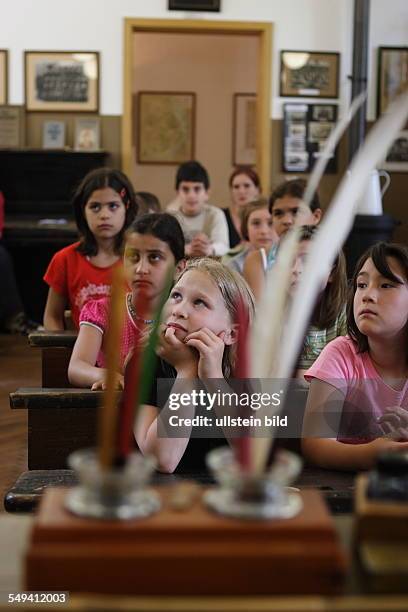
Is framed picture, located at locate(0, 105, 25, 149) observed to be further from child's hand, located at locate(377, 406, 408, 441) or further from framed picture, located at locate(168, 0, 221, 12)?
child's hand, located at locate(377, 406, 408, 441)

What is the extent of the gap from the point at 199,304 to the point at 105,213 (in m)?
1.88

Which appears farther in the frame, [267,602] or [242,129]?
[242,129]

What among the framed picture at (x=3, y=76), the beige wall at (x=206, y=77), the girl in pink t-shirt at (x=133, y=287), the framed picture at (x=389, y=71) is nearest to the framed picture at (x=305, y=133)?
the framed picture at (x=389, y=71)

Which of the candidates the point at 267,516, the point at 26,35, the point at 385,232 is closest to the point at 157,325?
the point at 267,516

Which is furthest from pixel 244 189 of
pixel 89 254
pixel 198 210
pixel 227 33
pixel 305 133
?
pixel 89 254

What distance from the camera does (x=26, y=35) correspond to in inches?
329

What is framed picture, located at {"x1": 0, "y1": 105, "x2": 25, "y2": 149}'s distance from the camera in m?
8.34

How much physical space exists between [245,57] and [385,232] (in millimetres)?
5236

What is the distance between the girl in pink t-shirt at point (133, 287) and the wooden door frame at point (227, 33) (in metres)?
5.36

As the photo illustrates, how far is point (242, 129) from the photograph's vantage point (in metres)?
12.0

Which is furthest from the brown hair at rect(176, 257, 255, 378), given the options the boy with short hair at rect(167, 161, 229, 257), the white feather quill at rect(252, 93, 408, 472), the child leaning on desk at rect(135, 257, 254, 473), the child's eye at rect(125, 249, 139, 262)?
the boy with short hair at rect(167, 161, 229, 257)

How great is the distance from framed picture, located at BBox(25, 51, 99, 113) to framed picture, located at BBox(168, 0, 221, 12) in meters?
0.77

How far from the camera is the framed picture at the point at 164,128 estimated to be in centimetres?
1162

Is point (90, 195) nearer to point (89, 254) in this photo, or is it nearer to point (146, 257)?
point (89, 254)
